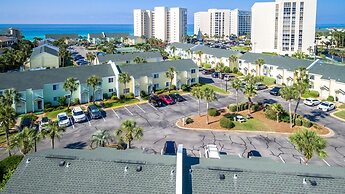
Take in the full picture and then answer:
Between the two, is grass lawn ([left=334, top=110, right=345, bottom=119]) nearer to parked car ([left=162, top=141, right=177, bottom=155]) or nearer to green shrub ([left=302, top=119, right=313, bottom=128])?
green shrub ([left=302, top=119, right=313, bottom=128])

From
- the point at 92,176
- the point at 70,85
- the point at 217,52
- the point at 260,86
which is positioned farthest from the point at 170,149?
the point at 217,52

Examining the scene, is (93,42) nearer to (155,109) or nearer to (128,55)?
(128,55)

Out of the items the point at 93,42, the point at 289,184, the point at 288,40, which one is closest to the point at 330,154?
the point at 289,184

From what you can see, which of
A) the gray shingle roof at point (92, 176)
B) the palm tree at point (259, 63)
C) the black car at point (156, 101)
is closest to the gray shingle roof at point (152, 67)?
the black car at point (156, 101)

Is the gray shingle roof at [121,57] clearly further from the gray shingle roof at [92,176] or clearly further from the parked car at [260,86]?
the gray shingle roof at [92,176]

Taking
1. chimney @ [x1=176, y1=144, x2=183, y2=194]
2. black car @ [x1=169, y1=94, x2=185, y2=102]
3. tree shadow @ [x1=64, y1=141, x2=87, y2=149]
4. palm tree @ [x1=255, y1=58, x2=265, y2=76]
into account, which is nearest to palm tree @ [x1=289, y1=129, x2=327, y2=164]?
chimney @ [x1=176, y1=144, x2=183, y2=194]

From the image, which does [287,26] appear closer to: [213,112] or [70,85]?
[213,112]
